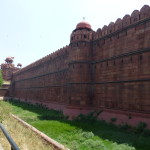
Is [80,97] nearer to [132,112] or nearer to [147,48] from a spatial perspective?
[132,112]

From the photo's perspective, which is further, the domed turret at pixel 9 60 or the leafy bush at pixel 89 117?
the domed turret at pixel 9 60

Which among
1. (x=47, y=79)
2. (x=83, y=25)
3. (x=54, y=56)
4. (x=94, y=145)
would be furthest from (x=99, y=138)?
(x=47, y=79)

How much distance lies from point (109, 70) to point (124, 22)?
3.30 m

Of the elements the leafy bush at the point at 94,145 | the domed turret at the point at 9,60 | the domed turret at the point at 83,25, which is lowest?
the leafy bush at the point at 94,145

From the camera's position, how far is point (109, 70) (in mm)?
14352

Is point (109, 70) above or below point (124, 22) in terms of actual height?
below

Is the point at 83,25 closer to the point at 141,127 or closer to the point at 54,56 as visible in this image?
the point at 54,56

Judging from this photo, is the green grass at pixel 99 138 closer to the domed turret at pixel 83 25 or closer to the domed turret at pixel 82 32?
the domed turret at pixel 82 32

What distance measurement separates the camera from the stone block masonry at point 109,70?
11805mm

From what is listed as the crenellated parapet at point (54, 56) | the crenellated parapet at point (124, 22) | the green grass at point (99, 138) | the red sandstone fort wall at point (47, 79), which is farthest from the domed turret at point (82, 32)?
the green grass at point (99, 138)

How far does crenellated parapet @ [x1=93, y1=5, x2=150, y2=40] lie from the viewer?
12.0 meters

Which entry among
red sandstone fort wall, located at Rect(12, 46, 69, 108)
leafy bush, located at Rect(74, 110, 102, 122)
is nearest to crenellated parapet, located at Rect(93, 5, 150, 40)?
red sandstone fort wall, located at Rect(12, 46, 69, 108)

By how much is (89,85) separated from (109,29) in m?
4.38

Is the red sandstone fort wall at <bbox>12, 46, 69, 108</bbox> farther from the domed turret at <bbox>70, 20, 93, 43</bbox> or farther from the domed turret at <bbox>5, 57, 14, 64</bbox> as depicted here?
the domed turret at <bbox>5, 57, 14, 64</bbox>
